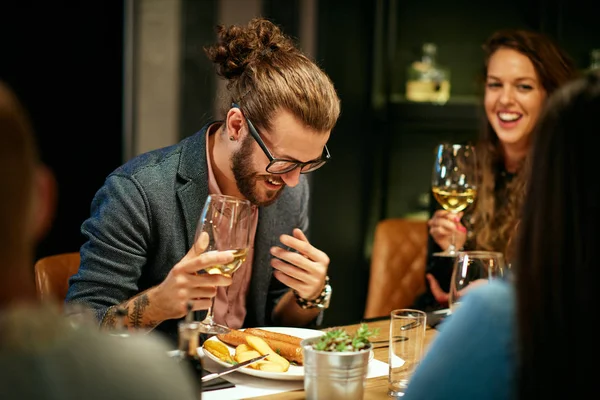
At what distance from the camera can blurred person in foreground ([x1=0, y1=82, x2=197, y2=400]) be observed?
0.77 m

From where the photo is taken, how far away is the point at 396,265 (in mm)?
3053

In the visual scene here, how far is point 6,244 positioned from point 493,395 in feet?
2.13

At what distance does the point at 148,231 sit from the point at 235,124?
16.0 inches

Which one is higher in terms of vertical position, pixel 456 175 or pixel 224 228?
pixel 456 175

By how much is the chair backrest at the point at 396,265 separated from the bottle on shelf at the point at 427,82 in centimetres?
150

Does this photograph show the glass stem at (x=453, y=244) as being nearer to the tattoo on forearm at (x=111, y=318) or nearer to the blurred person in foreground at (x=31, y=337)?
the tattoo on forearm at (x=111, y=318)

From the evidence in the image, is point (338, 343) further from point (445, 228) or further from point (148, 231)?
point (445, 228)

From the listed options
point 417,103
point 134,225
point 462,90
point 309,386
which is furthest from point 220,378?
point 462,90

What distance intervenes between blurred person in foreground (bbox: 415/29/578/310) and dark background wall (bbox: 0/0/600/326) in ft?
3.26

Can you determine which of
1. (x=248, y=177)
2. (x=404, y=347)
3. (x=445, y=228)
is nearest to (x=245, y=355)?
(x=404, y=347)

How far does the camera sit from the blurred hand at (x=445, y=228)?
2490 millimetres

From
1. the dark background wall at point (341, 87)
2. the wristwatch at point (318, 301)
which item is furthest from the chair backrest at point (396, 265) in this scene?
the dark background wall at point (341, 87)

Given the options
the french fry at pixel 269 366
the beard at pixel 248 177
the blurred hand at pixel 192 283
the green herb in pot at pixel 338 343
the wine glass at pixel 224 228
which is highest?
the beard at pixel 248 177

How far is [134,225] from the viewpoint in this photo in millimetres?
2137
